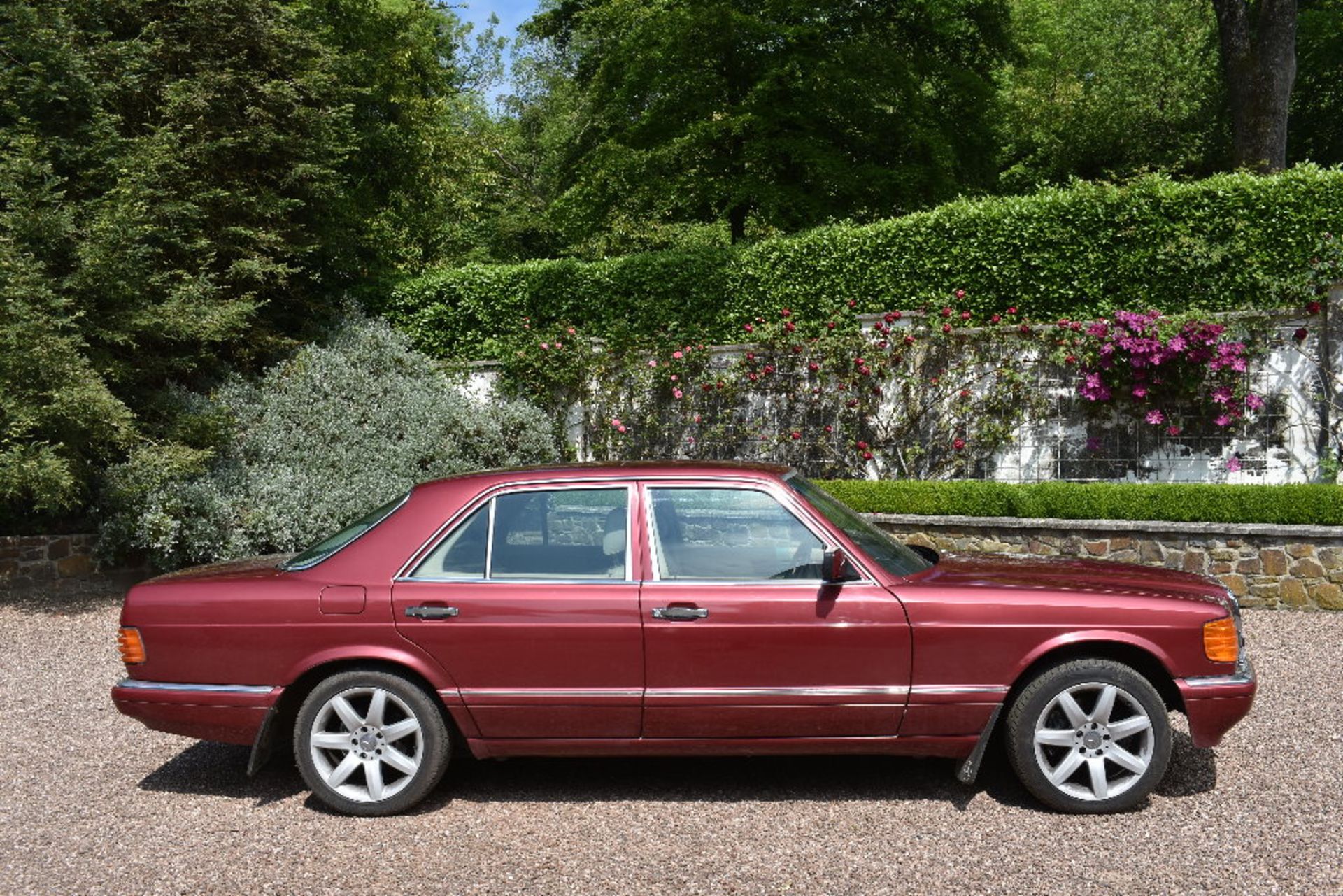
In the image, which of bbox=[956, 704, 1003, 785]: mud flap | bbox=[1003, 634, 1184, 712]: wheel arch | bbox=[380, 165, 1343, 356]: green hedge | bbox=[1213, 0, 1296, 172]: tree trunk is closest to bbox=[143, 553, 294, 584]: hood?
bbox=[956, 704, 1003, 785]: mud flap

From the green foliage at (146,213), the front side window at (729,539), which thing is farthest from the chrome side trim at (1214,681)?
the green foliage at (146,213)

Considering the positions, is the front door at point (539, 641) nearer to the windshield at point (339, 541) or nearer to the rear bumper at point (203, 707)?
the windshield at point (339, 541)

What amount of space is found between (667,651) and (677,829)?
0.76 metres

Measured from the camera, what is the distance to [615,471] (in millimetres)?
5273

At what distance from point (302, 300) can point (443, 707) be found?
36.2 feet

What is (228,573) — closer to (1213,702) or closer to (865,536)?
(865,536)

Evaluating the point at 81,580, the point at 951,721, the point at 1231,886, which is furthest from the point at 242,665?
the point at 81,580

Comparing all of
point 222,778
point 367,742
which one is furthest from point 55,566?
point 367,742

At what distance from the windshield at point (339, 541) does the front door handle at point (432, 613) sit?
0.54 m

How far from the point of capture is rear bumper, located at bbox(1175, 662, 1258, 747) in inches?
189

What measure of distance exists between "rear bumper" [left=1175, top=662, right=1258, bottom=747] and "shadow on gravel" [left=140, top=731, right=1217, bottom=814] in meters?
0.41

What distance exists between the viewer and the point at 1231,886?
4027 millimetres

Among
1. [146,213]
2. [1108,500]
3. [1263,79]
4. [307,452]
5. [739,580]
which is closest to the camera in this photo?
[739,580]

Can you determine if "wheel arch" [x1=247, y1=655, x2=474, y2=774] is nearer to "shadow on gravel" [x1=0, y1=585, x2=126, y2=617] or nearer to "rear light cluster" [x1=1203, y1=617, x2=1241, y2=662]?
"rear light cluster" [x1=1203, y1=617, x2=1241, y2=662]
